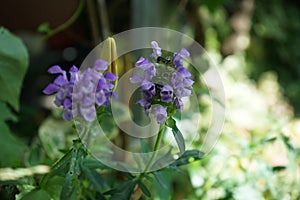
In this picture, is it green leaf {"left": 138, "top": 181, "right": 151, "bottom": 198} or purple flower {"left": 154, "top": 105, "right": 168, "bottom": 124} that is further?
green leaf {"left": 138, "top": 181, "right": 151, "bottom": 198}

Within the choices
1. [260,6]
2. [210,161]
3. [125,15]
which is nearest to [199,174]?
[210,161]

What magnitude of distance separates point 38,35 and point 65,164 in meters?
1.03

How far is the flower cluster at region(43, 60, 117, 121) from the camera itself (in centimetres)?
57

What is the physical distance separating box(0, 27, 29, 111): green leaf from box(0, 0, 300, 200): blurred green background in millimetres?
77

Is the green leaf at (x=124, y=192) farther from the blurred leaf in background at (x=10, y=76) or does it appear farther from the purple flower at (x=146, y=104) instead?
the blurred leaf in background at (x=10, y=76)

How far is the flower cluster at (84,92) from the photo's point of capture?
57 centimetres

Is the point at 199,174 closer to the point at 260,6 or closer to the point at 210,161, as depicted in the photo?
the point at 210,161

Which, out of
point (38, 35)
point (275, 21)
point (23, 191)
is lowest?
point (23, 191)

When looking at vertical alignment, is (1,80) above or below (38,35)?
below

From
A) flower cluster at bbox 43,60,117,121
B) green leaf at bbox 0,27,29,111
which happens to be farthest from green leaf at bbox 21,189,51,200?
green leaf at bbox 0,27,29,111

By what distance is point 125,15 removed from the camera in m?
1.61

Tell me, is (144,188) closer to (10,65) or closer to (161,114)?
(161,114)

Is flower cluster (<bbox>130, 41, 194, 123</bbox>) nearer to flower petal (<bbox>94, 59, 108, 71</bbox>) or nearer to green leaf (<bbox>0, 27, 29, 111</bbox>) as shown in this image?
flower petal (<bbox>94, 59, 108, 71</bbox>)

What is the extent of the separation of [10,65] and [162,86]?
41cm
